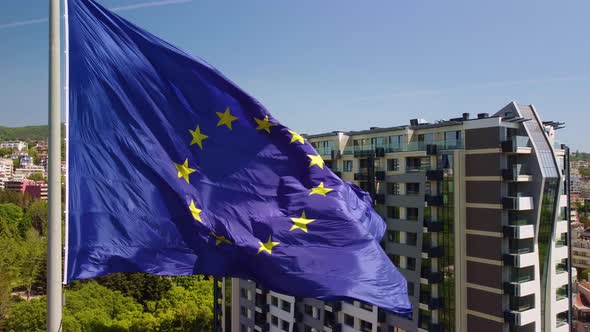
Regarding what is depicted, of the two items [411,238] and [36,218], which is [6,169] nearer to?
[36,218]

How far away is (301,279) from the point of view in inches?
323

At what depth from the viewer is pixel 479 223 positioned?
2795cm

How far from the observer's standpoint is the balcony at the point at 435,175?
29.2 m

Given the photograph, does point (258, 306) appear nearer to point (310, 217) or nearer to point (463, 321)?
point (463, 321)

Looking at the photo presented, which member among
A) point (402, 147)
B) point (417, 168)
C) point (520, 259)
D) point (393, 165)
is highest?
point (402, 147)

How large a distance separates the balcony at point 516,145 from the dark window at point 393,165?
825cm

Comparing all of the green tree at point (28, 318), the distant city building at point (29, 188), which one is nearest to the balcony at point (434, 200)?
the green tree at point (28, 318)

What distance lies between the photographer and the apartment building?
26.8 meters

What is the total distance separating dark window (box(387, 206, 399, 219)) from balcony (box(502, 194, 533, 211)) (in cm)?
793

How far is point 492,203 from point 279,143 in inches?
878

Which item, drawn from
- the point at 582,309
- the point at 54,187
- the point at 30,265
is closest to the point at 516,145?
the point at 54,187

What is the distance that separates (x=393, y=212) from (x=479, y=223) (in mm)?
6651

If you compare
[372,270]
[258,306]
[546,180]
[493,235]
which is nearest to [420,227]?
[493,235]

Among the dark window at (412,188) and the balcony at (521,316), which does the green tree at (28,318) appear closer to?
the dark window at (412,188)
